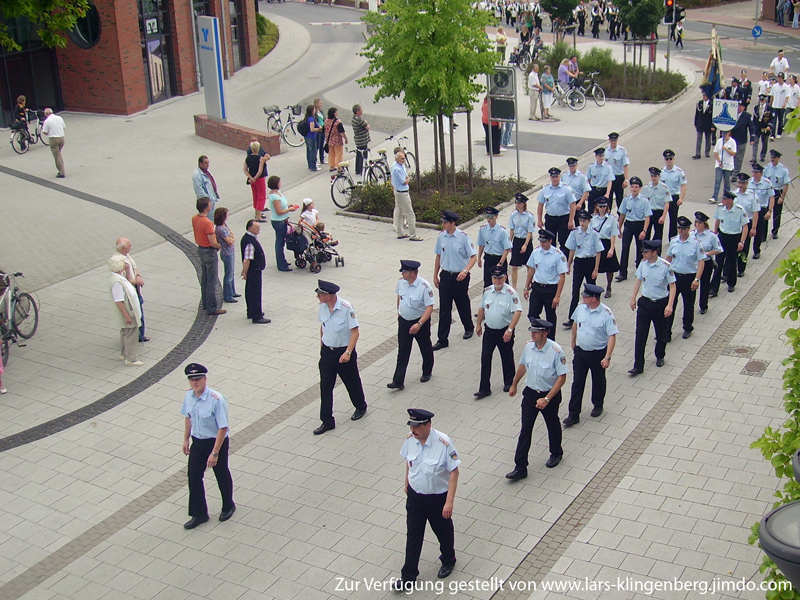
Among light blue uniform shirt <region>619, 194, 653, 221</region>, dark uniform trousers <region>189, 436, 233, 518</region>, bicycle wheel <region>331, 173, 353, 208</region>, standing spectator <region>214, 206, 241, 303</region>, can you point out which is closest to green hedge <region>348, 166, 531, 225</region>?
bicycle wheel <region>331, 173, 353, 208</region>

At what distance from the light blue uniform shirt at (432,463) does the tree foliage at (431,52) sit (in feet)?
34.7

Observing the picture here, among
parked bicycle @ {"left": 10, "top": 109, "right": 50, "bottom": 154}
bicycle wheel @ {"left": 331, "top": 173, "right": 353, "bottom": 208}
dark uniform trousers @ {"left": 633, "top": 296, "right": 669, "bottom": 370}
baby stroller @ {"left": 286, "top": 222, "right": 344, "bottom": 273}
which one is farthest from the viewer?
parked bicycle @ {"left": 10, "top": 109, "right": 50, "bottom": 154}

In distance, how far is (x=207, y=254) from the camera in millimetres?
13734

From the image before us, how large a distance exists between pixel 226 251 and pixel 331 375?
4.48 metres

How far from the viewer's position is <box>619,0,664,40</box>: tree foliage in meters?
27.5

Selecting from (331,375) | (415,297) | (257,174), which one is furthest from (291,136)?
(331,375)

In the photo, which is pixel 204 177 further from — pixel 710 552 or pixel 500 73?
pixel 710 552

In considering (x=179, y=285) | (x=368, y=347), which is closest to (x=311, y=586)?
(x=368, y=347)

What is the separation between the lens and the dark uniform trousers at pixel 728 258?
46.0 feet

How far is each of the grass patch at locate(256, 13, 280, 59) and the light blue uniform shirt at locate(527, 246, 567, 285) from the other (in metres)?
27.4

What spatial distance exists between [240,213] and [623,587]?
13.2 metres

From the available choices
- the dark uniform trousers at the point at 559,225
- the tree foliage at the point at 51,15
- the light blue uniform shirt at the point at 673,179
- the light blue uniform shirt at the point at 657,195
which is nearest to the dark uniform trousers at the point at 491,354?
the dark uniform trousers at the point at 559,225

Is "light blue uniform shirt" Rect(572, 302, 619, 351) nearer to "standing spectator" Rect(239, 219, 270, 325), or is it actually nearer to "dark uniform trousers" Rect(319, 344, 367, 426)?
"dark uniform trousers" Rect(319, 344, 367, 426)

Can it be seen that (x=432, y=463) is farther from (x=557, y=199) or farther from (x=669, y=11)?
(x=669, y=11)
